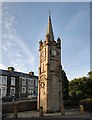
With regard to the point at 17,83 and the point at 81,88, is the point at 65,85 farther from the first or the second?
the point at 17,83

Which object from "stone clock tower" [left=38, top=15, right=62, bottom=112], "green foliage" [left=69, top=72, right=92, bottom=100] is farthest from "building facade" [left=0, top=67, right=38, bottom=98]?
"stone clock tower" [left=38, top=15, right=62, bottom=112]

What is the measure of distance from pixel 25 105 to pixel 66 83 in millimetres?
15015

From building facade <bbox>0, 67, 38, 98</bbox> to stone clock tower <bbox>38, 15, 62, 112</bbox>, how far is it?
42.6 ft

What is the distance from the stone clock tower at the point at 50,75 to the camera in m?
33.2

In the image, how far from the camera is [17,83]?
49656 millimetres

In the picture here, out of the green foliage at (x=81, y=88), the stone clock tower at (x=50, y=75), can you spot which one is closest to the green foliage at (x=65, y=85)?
the green foliage at (x=81, y=88)

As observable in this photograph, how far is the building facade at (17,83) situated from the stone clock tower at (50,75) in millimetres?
12992

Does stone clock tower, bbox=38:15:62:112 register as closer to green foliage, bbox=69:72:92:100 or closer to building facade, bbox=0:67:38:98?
green foliage, bbox=69:72:92:100

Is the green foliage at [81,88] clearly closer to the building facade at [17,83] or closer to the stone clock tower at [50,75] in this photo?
the building facade at [17,83]

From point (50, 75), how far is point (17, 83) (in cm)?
1794

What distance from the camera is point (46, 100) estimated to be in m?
32.8

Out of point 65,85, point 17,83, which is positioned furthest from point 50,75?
point 17,83

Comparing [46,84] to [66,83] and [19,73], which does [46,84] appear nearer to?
[66,83]

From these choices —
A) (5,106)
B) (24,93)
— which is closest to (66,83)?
(24,93)
